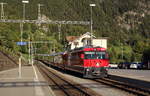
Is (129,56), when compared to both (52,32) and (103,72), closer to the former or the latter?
(52,32)

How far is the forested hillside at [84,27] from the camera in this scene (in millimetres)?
103875

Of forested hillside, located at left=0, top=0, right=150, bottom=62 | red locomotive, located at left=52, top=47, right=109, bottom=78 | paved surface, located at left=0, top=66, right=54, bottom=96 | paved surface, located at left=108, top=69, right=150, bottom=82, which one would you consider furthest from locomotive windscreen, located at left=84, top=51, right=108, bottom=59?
forested hillside, located at left=0, top=0, right=150, bottom=62

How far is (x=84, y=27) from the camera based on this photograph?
5472 inches

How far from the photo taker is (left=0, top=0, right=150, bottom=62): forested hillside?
103875 mm

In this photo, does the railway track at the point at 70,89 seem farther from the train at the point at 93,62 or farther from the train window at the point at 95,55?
the train window at the point at 95,55

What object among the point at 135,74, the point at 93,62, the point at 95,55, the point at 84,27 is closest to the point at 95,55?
the point at 95,55

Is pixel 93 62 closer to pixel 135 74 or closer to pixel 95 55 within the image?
pixel 95 55

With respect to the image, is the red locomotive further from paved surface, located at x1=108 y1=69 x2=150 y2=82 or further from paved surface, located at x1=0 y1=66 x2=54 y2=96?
paved surface, located at x1=0 y1=66 x2=54 y2=96

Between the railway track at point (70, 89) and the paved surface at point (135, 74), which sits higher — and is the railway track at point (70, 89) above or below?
below

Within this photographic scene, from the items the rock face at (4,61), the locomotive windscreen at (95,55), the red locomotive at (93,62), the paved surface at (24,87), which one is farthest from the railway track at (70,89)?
the rock face at (4,61)

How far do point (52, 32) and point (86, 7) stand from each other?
128ft

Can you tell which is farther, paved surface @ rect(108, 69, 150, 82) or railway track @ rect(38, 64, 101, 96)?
paved surface @ rect(108, 69, 150, 82)

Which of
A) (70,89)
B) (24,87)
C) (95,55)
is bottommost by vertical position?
(70,89)

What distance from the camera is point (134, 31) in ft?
611
